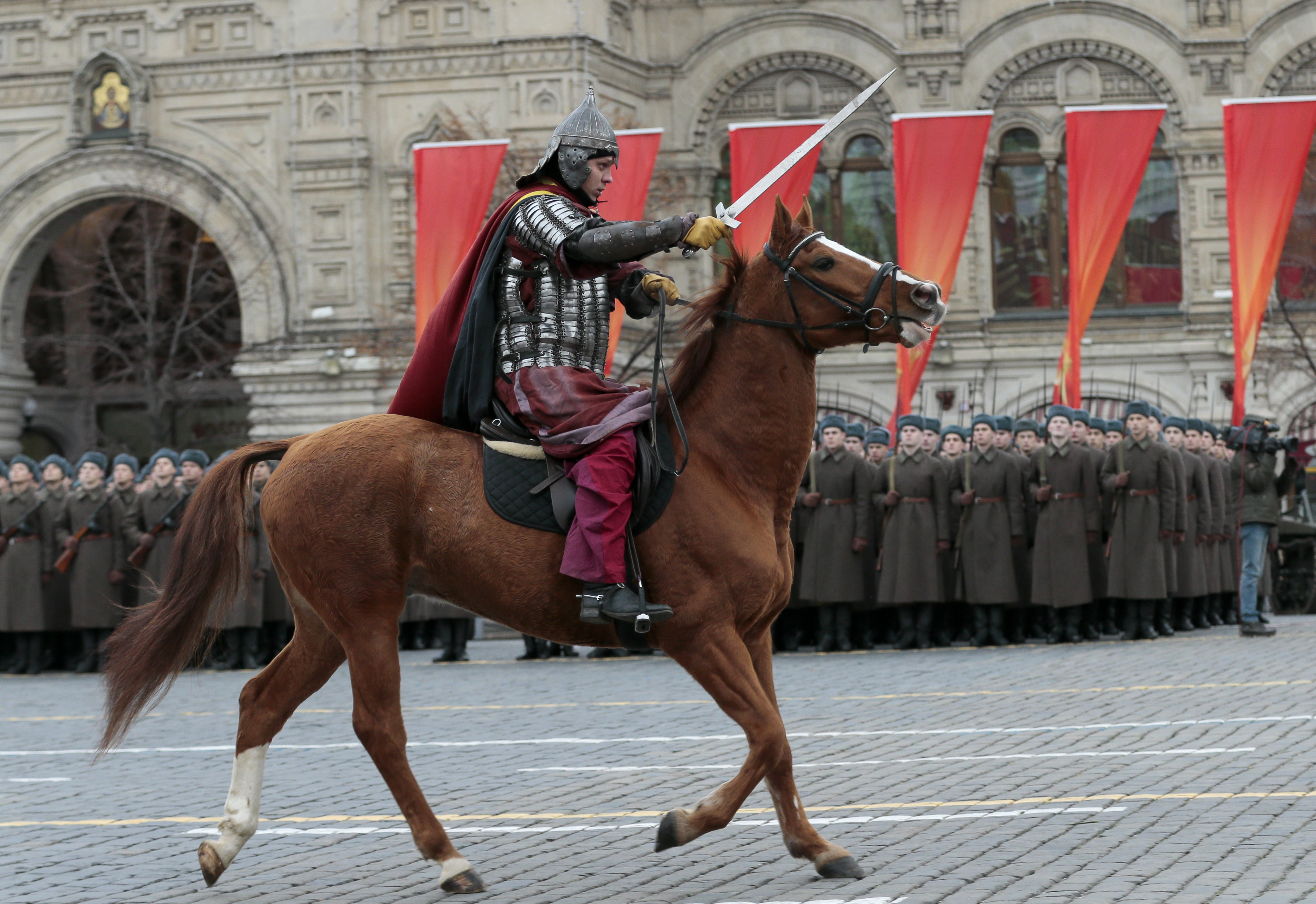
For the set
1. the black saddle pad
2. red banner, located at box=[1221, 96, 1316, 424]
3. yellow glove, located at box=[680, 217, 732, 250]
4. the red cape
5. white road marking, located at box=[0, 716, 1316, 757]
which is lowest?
white road marking, located at box=[0, 716, 1316, 757]

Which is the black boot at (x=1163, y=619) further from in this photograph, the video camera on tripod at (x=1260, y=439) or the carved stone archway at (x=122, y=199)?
the carved stone archway at (x=122, y=199)

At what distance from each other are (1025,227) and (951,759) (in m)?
25.9

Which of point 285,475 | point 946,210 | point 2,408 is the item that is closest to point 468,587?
point 285,475

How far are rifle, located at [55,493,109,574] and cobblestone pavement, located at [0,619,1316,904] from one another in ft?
12.3

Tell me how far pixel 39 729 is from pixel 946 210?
411 inches

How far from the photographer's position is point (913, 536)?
16.5 m

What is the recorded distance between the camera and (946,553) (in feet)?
55.1

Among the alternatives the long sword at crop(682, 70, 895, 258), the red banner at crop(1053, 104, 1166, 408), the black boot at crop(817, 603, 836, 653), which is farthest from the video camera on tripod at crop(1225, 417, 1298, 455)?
the long sword at crop(682, 70, 895, 258)

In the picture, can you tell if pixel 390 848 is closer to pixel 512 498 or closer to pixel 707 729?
pixel 512 498

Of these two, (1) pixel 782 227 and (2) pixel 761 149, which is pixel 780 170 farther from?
(2) pixel 761 149

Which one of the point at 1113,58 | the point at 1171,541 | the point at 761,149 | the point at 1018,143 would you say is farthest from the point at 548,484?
the point at 1018,143

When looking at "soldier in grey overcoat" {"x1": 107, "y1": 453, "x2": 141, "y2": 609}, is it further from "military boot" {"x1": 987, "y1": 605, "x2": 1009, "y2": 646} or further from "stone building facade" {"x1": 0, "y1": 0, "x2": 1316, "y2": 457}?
"stone building facade" {"x1": 0, "y1": 0, "x2": 1316, "y2": 457}

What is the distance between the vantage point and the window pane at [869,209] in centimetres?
3350

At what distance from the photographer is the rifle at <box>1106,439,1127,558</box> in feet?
54.1
